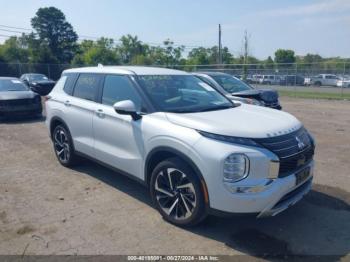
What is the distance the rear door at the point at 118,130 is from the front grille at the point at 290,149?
1585mm

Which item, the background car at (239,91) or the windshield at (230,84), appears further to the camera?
the windshield at (230,84)

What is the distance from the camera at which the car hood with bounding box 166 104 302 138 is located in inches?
142

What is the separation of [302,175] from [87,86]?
11.5 feet

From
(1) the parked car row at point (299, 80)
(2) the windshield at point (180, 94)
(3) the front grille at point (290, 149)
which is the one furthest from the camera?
(1) the parked car row at point (299, 80)

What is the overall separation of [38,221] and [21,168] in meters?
2.48

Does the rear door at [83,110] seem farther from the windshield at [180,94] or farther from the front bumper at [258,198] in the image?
the front bumper at [258,198]

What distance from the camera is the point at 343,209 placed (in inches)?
175

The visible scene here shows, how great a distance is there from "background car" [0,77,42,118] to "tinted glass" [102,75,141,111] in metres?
7.68

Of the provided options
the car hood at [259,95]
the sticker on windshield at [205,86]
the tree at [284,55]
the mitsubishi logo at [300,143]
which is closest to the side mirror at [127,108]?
the sticker on windshield at [205,86]

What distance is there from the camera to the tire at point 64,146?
595 cm

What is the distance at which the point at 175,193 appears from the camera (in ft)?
13.0

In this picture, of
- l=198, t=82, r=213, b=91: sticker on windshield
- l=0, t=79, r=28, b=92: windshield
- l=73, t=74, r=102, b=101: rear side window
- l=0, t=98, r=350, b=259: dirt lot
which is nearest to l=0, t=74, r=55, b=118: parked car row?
l=0, t=79, r=28, b=92: windshield

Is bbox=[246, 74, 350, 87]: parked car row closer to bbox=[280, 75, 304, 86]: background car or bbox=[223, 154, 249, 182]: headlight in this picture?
bbox=[280, 75, 304, 86]: background car

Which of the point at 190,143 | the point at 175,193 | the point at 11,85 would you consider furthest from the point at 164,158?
the point at 11,85
